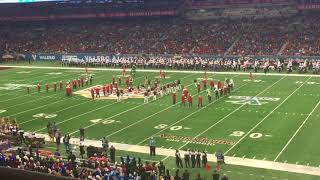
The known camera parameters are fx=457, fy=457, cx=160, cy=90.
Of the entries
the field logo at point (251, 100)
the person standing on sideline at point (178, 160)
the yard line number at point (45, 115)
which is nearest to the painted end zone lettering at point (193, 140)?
the person standing on sideline at point (178, 160)

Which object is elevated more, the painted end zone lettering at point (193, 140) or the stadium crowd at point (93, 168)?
the stadium crowd at point (93, 168)

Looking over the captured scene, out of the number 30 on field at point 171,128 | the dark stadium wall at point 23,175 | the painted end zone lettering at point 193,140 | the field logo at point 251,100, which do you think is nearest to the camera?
the dark stadium wall at point 23,175

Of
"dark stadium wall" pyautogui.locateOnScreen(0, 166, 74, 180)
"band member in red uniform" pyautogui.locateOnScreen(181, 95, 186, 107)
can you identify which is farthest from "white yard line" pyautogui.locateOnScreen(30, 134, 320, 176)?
"dark stadium wall" pyautogui.locateOnScreen(0, 166, 74, 180)

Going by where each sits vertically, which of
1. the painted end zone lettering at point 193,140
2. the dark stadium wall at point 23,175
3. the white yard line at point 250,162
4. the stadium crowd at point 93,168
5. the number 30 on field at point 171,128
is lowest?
the white yard line at point 250,162

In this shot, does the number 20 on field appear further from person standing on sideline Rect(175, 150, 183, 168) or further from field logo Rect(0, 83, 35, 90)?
field logo Rect(0, 83, 35, 90)

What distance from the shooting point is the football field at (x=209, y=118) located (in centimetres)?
1692

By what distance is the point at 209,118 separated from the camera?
70.4 feet

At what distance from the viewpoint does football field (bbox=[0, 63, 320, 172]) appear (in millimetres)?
16922

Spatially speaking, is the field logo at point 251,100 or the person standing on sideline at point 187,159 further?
the field logo at point 251,100

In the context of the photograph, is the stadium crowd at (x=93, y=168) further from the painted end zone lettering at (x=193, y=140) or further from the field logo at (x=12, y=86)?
the field logo at (x=12, y=86)

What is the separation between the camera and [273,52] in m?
45.3

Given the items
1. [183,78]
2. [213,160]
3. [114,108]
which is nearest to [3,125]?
[114,108]

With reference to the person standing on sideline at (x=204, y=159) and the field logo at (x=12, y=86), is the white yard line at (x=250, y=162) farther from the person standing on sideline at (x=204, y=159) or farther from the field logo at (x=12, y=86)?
the field logo at (x=12, y=86)

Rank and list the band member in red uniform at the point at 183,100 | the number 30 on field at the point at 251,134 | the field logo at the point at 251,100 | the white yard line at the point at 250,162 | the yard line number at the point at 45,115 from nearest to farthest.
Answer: the white yard line at the point at 250,162
the number 30 on field at the point at 251,134
the yard line number at the point at 45,115
the band member in red uniform at the point at 183,100
the field logo at the point at 251,100
